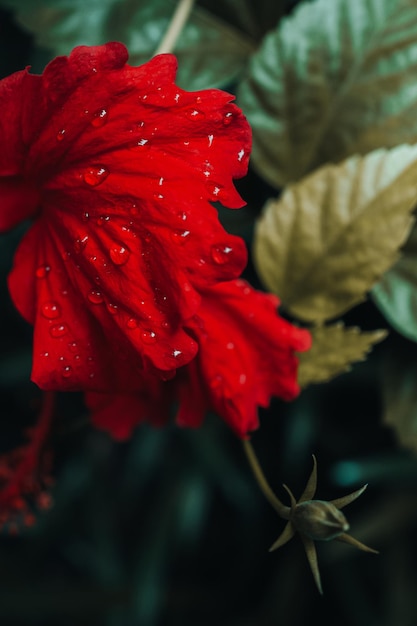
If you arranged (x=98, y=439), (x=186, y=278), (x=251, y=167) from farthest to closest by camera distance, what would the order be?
(x=98, y=439) → (x=251, y=167) → (x=186, y=278)

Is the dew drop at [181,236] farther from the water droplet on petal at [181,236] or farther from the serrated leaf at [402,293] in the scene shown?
the serrated leaf at [402,293]

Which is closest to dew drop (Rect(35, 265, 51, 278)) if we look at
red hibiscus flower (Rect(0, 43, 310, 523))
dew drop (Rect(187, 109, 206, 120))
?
red hibiscus flower (Rect(0, 43, 310, 523))

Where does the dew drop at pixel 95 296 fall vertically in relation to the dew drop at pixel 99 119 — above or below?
below

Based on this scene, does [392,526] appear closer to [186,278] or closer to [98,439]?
[98,439]

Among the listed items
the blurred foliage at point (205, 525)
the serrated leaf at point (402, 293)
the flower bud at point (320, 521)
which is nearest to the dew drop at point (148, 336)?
the flower bud at point (320, 521)

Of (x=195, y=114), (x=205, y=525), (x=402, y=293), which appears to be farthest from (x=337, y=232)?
(x=205, y=525)

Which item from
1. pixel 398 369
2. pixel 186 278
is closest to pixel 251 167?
pixel 398 369

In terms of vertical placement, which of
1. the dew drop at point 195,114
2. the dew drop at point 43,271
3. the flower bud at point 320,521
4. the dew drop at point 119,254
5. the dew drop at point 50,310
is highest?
the dew drop at point 195,114
